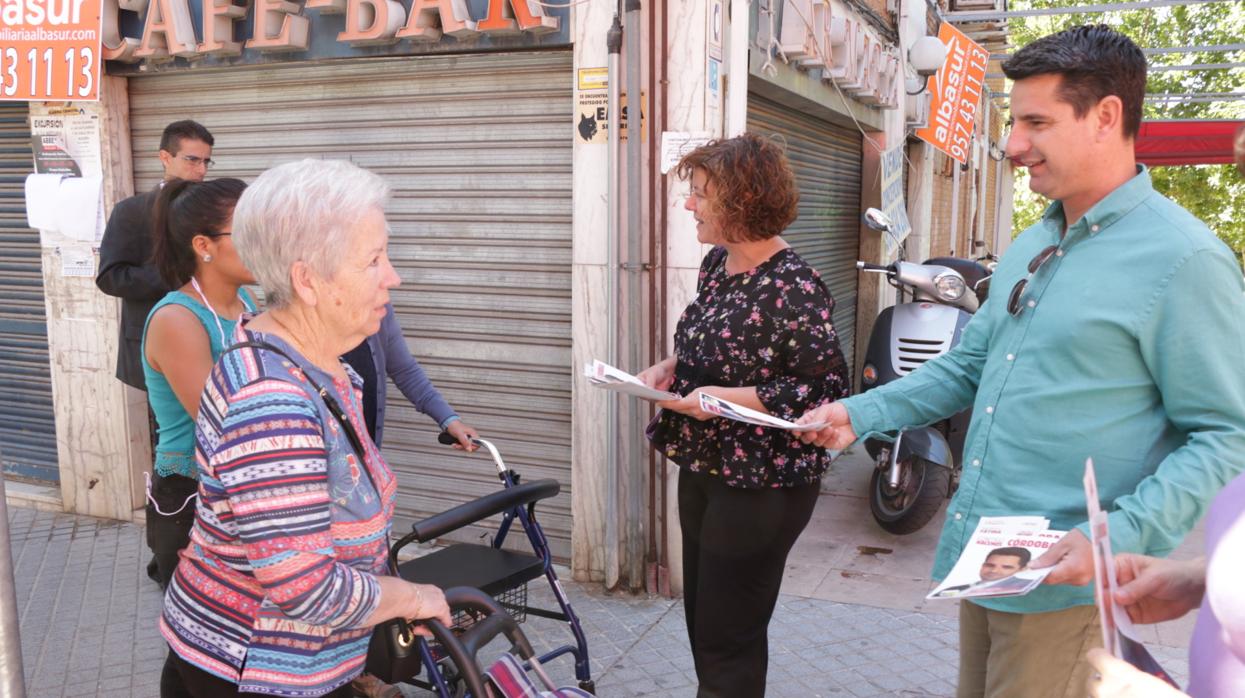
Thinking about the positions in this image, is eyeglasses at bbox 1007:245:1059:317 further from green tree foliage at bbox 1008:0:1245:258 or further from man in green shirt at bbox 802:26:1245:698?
green tree foliage at bbox 1008:0:1245:258

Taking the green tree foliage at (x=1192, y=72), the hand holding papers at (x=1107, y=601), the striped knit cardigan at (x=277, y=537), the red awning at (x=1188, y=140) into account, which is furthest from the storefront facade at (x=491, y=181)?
the green tree foliage at (x=1192, y=72)

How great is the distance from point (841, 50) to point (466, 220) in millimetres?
3020

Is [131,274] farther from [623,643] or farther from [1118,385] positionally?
[1118,385]

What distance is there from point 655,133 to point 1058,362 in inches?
108

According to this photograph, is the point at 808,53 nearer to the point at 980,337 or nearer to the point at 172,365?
the point at 980,337

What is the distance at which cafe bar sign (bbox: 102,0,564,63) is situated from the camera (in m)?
4.48

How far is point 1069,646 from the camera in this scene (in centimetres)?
196

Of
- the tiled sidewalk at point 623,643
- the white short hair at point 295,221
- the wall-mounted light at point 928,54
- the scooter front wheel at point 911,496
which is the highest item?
the wall-mounted light at point 928,54

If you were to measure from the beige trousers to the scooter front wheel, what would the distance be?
311cm

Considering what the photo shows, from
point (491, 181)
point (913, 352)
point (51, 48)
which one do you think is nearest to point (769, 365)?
point (491, 181)

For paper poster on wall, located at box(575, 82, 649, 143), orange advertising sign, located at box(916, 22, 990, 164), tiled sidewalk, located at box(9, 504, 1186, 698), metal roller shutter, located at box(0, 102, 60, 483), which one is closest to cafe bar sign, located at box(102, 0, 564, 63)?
paper poster on wall, located at box(575, 82, 649, 143)

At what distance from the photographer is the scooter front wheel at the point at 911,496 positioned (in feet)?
16.8

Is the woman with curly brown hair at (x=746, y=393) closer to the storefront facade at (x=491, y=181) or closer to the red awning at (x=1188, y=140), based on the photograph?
the storefront facade at (x=491, y=181)

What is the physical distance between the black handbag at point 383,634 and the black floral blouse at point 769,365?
3.37 feet
